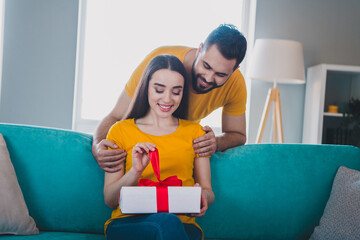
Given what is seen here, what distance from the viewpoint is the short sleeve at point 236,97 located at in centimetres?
178

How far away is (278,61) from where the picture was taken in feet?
10.5

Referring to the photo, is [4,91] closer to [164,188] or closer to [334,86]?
[164,188]

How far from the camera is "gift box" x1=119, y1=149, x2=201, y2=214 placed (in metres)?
1.14

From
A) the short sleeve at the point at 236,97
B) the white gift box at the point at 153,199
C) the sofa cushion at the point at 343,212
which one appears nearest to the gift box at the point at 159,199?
the white gift box at the point at 153,199

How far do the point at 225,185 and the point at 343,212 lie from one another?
47cm

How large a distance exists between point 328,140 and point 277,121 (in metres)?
0.52

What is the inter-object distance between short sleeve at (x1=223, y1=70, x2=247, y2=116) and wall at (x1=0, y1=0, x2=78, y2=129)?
7.08 ft

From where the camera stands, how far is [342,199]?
143 cm

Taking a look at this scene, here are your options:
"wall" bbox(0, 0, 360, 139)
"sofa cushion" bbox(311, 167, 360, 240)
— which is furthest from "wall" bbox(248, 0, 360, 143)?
"sofa cushion" bbox(311, 167, 360, 240)

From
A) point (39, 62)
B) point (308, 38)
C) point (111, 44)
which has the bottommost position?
point (39, 62)

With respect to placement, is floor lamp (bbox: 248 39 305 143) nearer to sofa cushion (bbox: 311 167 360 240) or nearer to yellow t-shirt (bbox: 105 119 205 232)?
sofa cushion (bbox: 311 167 360 240)

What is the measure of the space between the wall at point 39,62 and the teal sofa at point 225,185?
2.06 metres

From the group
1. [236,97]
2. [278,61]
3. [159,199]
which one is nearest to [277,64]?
[278,61]

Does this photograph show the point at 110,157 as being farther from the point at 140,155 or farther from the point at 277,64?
the point at 277,64
